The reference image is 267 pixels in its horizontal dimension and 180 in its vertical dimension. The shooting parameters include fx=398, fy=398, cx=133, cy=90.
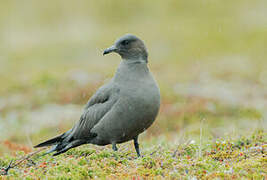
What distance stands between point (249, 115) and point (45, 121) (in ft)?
16.4

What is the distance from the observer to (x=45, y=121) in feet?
31.9

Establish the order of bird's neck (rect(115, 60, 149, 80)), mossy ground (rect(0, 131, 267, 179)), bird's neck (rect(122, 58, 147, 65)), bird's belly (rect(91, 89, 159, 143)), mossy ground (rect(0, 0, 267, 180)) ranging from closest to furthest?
mossy ground (rect(0, 131, 267, 179)), mossy ground (rect(0, 0, 267, 180)), bird's belly (rect(91, 89, 159, 143)), bird's neck (rect(115, 60, 149, 80)), bird's neck (rect(122, 58, 147, 65))

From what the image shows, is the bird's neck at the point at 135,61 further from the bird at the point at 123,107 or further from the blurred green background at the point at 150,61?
the blurred green background at the point at 150,61

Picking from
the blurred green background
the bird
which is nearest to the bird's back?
the bird

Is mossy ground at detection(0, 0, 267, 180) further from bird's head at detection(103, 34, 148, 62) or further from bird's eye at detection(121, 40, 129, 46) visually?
bird's eye at detection(121, 40, 129, 46)

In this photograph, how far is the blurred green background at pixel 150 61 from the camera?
31.6ft

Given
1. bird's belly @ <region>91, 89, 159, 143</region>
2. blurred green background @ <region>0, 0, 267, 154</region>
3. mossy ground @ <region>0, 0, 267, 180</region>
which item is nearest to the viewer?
mossy ground @ <region>0, 0, 267, 180</region>

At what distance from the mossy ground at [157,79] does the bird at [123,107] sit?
0.75ft

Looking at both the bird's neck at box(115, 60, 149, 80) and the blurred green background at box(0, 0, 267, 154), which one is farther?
the blurred green background at box(0, 0, 267, 154)

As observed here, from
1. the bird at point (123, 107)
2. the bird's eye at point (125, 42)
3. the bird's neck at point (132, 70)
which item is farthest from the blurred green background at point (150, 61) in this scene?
the bird's eye at point (125, 42)

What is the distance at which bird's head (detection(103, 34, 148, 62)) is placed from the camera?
5426 mm

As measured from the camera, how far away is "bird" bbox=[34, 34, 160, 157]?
4.98m

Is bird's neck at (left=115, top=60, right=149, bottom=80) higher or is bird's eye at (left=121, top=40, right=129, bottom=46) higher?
bird's eye at (left=121, top=40, right=129, bottom=46)

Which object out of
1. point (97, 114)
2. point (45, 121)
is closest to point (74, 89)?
point (45, 121)
